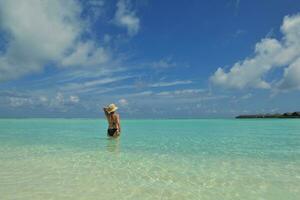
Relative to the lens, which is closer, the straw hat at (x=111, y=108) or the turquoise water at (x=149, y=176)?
the turquoise water at (x=149, y=176)

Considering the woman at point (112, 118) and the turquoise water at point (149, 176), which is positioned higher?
the woman at point (112, 118)

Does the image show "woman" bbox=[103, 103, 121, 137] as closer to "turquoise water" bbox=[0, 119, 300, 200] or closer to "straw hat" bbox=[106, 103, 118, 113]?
"straw hat" bbox=[106, 103, 118, 113]

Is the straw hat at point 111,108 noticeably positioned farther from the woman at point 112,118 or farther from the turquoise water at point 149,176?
the turquoise water at point 149,176

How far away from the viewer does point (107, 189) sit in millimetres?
6895

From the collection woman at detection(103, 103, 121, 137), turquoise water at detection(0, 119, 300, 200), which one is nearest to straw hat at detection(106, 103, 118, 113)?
woman at detection(103, 103, 121, 137)

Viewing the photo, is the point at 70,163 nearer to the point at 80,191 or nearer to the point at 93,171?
the point at 93,171

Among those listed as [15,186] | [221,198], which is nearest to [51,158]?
[15,186]

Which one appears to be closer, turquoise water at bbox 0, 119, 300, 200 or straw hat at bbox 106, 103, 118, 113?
turquoise water at bbox 0, 119, 300, 200

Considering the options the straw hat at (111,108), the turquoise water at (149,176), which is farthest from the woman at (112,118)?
the turquoise water at (149,176)

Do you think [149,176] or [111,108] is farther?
[111,108]

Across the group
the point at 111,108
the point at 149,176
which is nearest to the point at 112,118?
the point at 111,108

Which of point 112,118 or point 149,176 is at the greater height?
point 112,118

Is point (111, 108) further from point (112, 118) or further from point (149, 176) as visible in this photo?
point (149, 176)

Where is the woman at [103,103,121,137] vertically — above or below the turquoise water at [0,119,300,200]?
above
